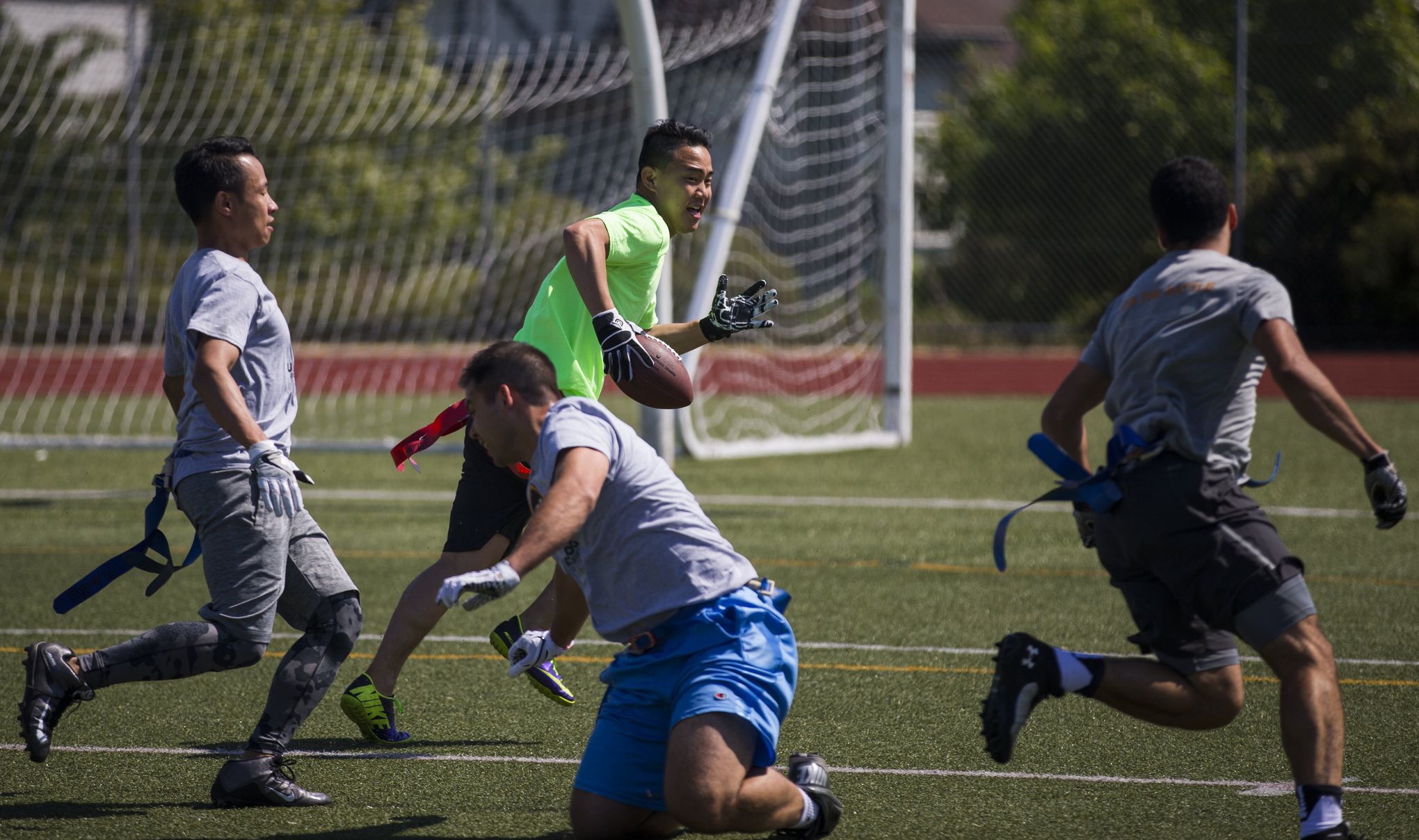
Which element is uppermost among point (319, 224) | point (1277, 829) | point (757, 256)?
point (1277, 829)

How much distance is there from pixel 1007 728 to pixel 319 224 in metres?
13.4

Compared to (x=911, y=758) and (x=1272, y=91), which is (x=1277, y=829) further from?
(x=1272, y=91)

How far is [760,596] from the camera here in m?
3.91

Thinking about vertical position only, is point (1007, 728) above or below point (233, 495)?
below

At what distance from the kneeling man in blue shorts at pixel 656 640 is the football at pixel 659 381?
1087mm

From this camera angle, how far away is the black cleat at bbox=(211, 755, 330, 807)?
4168mm

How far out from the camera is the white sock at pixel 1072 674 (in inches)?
152

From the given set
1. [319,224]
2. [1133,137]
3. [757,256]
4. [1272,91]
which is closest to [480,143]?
[319,224]

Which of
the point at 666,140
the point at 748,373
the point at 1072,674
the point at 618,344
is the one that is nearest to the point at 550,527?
the point at 1072,674

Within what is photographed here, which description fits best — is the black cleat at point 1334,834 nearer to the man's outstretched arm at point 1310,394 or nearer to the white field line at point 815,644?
the man's outstretched arm at point 1310,394

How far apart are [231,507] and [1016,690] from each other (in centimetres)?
211

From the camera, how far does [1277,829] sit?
3990mm

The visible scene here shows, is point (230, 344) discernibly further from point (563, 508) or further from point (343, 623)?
point (563, 508)

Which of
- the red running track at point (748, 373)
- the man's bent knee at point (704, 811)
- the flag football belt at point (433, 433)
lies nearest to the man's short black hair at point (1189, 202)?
the man's bent knee at point (704, 811)
